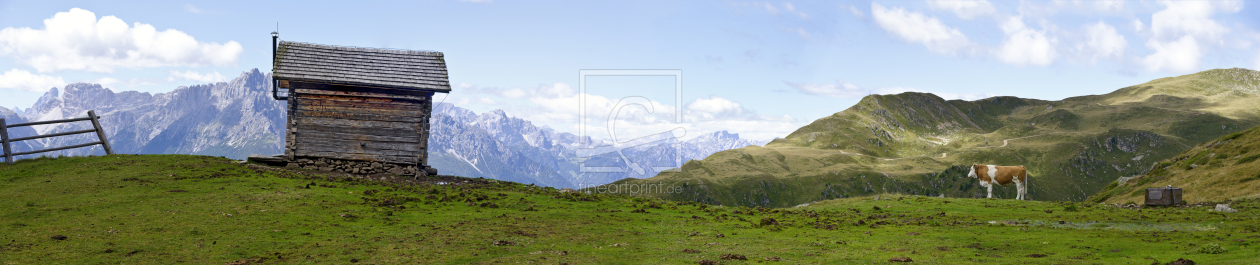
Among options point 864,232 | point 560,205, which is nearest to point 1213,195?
point 864,232

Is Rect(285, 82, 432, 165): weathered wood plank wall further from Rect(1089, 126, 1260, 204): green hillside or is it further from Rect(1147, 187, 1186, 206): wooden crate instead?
Rect(1089, 126, 1260, 204): green hillside

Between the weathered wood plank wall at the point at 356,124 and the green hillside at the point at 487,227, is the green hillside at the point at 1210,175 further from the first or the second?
the weathered wood plank wall at the point at 356,124

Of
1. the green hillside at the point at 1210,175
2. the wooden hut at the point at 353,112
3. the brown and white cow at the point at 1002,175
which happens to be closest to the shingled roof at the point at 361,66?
the wooden hut at the point at 353,112

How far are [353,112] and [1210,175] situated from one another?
50.6 metres

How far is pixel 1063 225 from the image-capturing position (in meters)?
24.2

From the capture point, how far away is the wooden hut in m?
38.2

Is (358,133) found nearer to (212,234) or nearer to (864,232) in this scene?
(212,234)

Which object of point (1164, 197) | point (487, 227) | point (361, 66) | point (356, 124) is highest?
point (361, 66)

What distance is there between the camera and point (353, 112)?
39.0m

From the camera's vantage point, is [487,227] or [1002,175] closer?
[487,227]

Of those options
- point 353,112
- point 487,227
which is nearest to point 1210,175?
point 487,227

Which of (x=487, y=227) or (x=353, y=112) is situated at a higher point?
(x=353, y=112)

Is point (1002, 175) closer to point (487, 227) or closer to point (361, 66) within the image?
point (487, 227)

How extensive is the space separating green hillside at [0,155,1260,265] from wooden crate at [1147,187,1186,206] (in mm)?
2457
